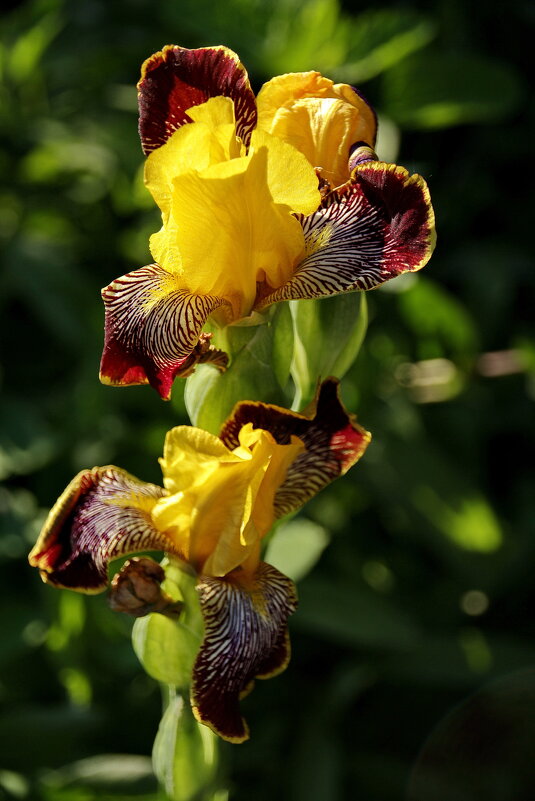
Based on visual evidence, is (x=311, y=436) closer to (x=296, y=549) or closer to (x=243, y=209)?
(x=243, y=209)

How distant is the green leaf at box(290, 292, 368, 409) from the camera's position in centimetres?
96

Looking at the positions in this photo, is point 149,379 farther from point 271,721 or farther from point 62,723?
point 271,721

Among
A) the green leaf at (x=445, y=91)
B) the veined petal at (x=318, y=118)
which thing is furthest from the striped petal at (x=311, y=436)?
the green leaf at (x=445, y=91)

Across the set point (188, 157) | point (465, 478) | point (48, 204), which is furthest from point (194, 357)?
point (48, 204)

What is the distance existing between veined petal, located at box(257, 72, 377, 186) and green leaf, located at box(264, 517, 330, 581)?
1.65 feet

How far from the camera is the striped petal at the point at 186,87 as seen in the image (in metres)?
0.86

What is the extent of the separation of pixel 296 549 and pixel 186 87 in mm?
621

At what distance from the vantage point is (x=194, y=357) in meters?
0.82

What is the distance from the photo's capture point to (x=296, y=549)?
49.5 inches

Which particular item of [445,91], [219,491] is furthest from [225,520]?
[445,91]

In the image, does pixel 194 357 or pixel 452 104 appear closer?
pixel 194 357

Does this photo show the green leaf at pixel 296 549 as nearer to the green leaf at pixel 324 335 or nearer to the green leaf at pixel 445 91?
the green leaf at pixel 324 335

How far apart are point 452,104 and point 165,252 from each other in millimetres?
1034

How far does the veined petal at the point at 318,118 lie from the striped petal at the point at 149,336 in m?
0.18
